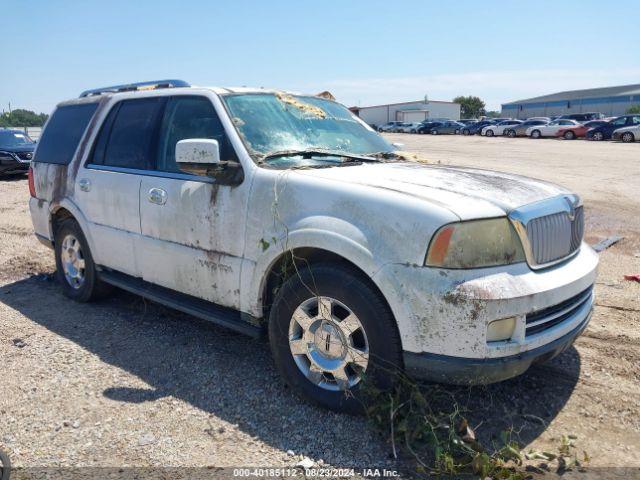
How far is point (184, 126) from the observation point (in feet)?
14.0

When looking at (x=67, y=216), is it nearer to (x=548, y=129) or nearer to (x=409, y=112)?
(x=548, y=129)

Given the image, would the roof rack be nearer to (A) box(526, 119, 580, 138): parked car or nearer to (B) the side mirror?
(B) the side mirror

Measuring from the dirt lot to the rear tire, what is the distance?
3304cm

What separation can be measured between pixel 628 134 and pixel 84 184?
3599 centimetres

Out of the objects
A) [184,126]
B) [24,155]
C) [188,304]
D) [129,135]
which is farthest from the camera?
[24,155]

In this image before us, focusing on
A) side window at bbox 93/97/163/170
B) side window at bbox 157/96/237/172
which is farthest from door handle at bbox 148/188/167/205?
side window at bbox 93/97/163/170

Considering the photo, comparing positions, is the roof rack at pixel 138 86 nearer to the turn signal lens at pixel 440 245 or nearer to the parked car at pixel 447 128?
the turn signal lens at pixel 440 245

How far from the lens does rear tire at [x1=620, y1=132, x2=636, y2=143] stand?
110 ft

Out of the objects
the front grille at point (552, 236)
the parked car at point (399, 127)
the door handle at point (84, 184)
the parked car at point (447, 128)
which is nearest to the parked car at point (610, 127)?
the parked car at point (447, 128)

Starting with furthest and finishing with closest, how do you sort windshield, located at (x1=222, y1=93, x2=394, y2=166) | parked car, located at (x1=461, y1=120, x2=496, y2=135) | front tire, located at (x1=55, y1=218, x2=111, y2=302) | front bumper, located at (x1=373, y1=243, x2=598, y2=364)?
1. parked car, located at (x1=461, y1=120, x2=496, y2=135)
2. front tire, located at (x1=55, y1=218, x2=111, y2=302)
3. windshield, located at (x1=222, y1=93, x2=394, y2=166)
4. front bumper, located at (x1=373, y1=243, x2=598, y2=364)

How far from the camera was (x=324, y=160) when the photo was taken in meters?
3.95

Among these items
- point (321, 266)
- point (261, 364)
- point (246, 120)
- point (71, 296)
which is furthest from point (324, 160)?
point (71, 296)

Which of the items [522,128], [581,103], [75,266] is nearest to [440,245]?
[75,266]

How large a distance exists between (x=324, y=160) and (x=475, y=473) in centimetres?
221
